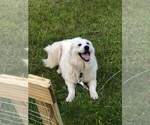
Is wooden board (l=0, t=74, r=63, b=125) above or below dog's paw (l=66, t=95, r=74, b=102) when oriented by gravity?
above

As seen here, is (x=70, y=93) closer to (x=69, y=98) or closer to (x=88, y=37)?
(x=69, y=98)

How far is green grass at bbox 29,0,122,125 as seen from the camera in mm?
1969

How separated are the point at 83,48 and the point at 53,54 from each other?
0.14 metres

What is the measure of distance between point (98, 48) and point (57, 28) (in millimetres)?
176

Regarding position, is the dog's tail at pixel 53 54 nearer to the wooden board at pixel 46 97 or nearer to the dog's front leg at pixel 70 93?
the dog's front leg at pixel 70 93

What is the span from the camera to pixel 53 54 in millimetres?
1997

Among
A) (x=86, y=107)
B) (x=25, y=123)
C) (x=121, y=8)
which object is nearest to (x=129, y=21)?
(x=121, y=8)

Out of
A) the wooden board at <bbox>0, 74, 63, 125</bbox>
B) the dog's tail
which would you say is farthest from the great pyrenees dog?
the wooden board at <bbox>0, 74, 63, 125</bbox>

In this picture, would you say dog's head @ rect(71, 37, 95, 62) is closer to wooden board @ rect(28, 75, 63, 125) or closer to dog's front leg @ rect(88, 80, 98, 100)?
dog's front leg @ rect(88, 80, 98, 100)

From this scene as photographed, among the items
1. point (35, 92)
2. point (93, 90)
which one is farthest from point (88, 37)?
point (35, 92)

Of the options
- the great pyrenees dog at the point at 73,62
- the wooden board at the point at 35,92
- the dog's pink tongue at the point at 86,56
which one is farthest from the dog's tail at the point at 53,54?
the wooden board at the point at 35,92

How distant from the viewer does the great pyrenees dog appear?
193cm

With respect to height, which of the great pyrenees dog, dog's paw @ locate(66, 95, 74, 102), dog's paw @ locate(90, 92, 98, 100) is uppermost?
the great pyrenees dog

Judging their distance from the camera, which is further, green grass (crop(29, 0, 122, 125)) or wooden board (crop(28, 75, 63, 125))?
green grass (crop(29, 0, 122, 125))
